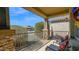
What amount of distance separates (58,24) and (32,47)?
0.51 metres

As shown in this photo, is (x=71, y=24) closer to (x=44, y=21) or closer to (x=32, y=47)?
(x=44, y=21)

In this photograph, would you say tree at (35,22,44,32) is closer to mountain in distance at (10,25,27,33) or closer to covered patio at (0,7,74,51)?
covered patio at (0,7,74,51)

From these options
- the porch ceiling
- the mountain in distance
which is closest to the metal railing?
the mountain in distance

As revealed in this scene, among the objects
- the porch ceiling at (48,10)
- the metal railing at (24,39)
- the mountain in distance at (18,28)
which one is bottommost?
the metal railing at (24,39)

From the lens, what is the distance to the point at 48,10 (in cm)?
209

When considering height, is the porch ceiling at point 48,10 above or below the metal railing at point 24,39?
above

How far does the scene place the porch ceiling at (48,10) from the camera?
2.07m

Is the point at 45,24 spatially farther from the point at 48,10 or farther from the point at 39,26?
the point at 48,10

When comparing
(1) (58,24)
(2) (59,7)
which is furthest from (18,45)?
(2) (59,7)

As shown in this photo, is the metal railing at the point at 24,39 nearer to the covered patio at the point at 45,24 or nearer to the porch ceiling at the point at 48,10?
the covered patio at the point at 45,24

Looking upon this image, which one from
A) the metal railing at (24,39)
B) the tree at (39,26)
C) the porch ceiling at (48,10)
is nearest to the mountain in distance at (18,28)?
the metal railing at (24,39)

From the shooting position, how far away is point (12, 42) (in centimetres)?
215

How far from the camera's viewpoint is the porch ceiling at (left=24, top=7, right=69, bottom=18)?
207 cm

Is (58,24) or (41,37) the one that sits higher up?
(58,24)
